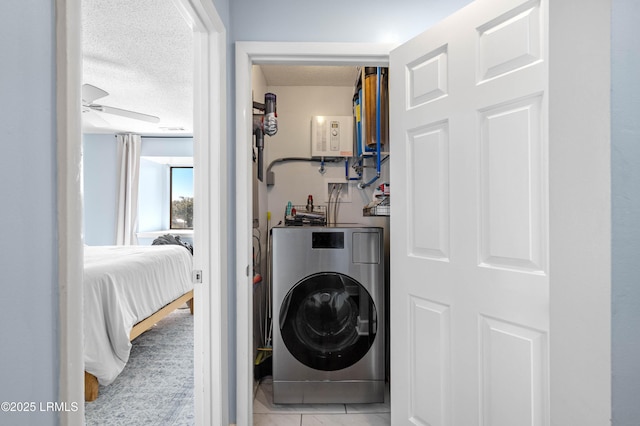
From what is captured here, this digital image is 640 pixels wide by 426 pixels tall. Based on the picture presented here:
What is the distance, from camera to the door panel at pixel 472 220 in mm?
1310

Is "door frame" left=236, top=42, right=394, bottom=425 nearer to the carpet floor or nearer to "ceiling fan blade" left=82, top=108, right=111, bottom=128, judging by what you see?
the carpet floor

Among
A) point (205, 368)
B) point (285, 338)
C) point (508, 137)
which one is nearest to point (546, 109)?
point (508, 137)

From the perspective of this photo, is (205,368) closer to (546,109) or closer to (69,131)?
(69,131)

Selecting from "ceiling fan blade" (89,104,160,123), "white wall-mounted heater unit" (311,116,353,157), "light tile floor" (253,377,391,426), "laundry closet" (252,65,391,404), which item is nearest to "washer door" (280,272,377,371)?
"laundry closet" (252,65,391,404)

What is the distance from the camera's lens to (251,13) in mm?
1862

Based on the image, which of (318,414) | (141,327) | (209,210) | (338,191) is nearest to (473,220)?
(209,210)

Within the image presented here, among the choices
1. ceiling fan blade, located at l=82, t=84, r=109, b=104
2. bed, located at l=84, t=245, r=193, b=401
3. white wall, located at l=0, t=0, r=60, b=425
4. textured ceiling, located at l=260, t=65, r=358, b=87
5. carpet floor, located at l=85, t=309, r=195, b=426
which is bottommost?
carpet floor, located at l=85, t=309, r=195, b=426

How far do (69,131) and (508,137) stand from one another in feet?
4.39

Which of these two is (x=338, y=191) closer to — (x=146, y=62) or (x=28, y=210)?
(x=146, y=62)

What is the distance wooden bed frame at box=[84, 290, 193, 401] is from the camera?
91.9 inches

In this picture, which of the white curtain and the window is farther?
the window

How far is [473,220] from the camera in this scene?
1479mm

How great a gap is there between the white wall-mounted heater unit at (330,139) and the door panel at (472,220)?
1444 mm

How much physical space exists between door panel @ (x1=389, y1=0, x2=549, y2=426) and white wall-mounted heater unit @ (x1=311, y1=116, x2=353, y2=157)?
144cm
